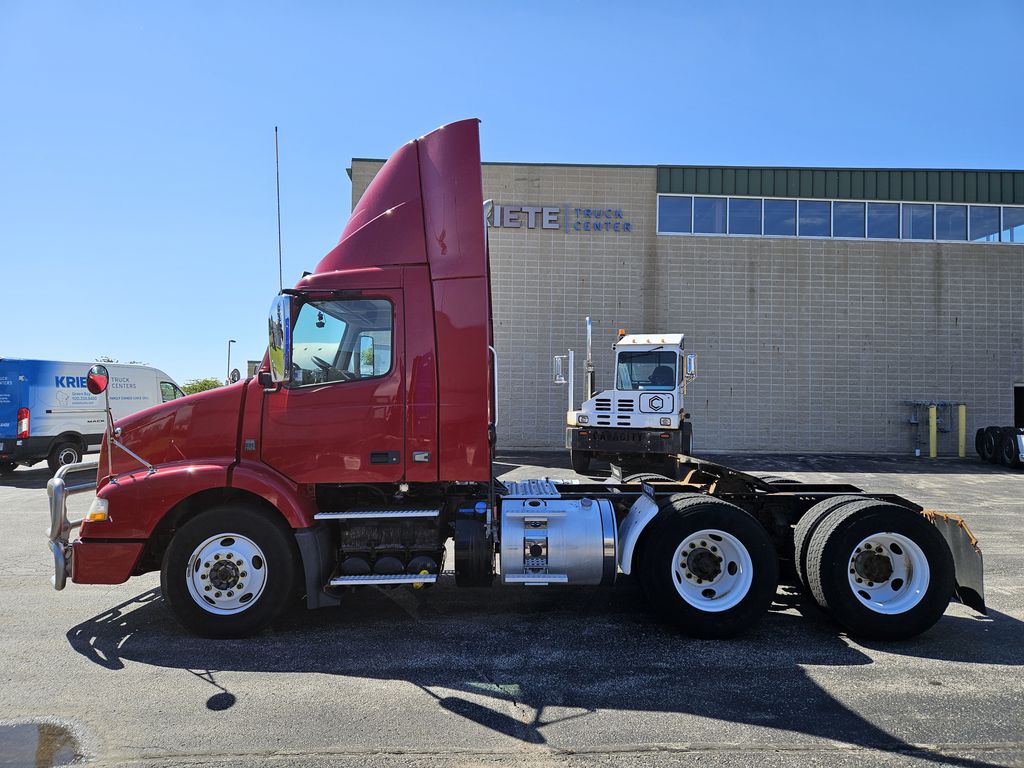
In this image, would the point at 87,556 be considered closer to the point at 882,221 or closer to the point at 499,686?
the point at 499,686

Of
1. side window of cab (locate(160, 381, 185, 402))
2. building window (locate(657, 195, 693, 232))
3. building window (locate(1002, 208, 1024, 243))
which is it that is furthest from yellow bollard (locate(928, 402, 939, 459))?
side window of cab (locate(160, 381, 185, 402))

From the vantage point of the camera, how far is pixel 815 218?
21328 millimetres

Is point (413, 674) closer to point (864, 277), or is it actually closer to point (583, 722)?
point (583, 722)

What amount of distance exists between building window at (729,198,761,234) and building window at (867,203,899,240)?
148 inches

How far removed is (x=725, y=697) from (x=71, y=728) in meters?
3.68

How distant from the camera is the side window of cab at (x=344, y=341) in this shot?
501 cm

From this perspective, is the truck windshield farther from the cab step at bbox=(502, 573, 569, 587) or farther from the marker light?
the marker light

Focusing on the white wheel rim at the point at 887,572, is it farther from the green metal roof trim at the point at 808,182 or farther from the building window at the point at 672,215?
the green metal roof trim at the point at 808,182

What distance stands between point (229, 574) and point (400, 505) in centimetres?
135

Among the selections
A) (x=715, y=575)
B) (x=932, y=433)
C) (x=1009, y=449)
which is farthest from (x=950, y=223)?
(x=715, y=575)

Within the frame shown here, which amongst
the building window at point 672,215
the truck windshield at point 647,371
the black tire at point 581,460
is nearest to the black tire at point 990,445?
the building window at point 672,215

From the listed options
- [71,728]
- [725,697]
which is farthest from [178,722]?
[725,697]

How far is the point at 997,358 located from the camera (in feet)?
70.3

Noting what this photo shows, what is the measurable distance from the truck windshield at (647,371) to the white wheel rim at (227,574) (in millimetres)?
10372
